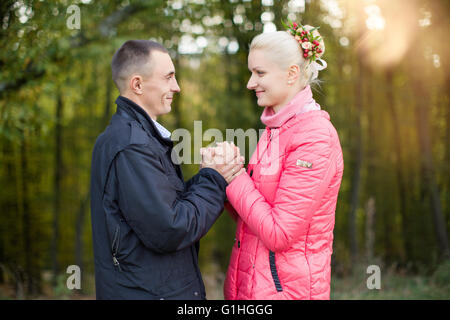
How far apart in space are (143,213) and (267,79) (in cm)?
112

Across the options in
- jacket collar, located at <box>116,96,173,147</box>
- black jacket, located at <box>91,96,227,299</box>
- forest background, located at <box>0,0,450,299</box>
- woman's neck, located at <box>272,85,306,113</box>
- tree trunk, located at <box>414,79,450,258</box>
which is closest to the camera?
black jacket, located at <box>91,96,227,299</box>

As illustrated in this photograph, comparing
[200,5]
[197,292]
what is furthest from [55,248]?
[197,292]

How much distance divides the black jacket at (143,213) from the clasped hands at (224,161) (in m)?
0.06

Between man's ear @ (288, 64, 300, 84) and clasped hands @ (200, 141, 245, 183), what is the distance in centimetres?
58

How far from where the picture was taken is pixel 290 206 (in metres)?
2.06

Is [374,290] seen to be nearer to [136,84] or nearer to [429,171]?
[429,171]

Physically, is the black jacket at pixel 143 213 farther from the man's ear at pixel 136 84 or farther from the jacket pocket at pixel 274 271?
the jacket pocket at pixel 274 271

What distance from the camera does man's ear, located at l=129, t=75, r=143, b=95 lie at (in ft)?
7.63

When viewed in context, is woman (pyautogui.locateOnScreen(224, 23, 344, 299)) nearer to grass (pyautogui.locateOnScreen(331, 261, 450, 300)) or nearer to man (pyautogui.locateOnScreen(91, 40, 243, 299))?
man (pyautogui.locateOnScreen(91, 40, 243, 299))

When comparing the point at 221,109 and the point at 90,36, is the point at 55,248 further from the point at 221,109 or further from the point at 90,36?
the point at 90,36

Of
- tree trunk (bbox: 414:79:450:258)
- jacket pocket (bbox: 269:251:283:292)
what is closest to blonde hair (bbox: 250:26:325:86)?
jacket pocket (bbox: 269:251:283:292)

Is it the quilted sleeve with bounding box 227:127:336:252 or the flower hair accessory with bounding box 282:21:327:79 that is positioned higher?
the flower hair accessory with bounding box 282:21:327:79

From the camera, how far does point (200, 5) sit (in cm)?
673
